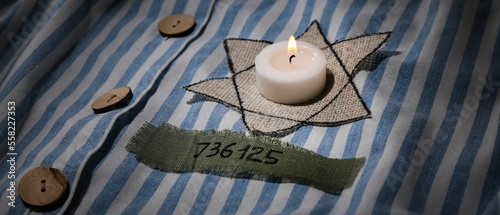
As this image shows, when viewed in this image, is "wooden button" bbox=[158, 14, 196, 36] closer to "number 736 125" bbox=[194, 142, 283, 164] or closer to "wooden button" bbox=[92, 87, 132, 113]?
"wooden button" bbox=[92, 87, 132, 113]

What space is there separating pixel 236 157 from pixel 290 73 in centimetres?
14

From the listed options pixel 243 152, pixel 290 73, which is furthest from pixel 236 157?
pixel 290 73

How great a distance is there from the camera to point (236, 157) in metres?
0.56

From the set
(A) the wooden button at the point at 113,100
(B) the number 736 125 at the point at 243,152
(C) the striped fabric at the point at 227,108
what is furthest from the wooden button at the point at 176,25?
(B) the number 736 125 at the point at 243,152

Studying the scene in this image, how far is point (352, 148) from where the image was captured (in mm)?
564

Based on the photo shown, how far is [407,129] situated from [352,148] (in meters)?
0.07

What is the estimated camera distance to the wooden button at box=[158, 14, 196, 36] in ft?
2.54

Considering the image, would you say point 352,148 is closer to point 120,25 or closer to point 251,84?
point 251,84

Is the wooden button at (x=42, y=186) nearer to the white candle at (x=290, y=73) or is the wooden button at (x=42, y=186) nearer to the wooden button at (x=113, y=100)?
the wooden button at (x=113, y=100)

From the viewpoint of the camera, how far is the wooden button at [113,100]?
2.13ft

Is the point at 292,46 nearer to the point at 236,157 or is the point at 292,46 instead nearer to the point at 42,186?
the point at 236,157

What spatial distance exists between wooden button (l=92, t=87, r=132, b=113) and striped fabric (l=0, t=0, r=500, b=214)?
0.6 inches

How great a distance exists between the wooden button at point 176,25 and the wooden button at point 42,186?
1.01 ft

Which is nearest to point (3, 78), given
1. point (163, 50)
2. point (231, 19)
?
point (163, 50)
